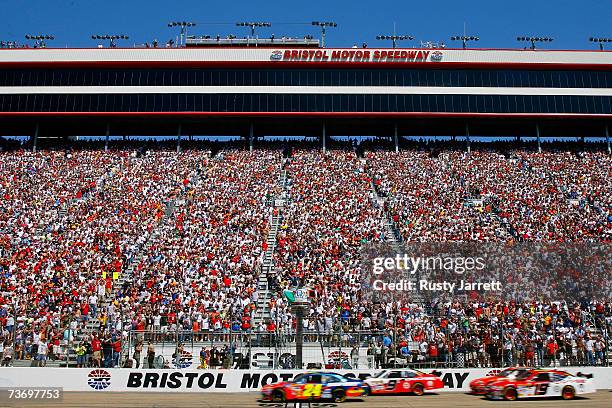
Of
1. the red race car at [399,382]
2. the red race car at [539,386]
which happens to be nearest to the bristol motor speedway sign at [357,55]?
the red race car at [399,382]

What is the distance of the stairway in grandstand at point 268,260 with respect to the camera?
29812mm

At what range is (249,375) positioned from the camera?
2366cm

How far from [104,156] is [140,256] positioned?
1594cm

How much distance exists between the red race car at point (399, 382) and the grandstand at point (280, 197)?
941mm

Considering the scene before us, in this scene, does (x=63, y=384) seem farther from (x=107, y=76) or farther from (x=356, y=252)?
(x=107, y=76)

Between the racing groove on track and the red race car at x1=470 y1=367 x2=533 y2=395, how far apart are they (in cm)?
42

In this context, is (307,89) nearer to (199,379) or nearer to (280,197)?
(280,197)

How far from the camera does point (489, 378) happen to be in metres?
22.4

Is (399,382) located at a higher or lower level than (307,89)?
lower

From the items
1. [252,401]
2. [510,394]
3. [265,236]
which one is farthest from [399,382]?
[265,236]

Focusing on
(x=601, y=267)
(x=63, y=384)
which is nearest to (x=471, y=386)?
(x=601, y=267)

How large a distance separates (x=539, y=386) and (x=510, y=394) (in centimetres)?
103

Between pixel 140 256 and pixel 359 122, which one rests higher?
pixel 359 122

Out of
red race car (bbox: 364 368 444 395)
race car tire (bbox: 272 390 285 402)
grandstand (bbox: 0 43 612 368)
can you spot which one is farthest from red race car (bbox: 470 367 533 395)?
race car tire (bbox: 272 390 285 402)
